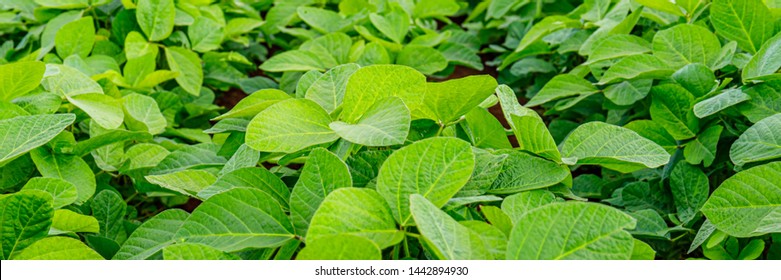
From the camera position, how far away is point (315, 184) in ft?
2.79

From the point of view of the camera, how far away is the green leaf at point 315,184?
0.84 meters

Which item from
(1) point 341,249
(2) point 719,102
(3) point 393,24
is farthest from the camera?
Answer: (3) point 393,24

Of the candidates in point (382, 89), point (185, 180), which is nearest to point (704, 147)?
point (382, 89)

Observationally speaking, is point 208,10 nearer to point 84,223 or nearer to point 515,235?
point 84,223

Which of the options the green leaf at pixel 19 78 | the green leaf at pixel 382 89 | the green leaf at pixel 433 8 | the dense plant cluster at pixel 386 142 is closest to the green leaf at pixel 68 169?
the dense plant cluster at pixel 386 142

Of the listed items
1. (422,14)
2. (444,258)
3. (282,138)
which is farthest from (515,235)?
(422,14)

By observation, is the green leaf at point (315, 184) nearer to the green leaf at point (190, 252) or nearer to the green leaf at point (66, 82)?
the green leaf at point (190, 252)

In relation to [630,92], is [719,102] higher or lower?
higher

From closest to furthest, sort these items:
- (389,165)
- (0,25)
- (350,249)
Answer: (350,249)
(389,165)
(0,25)

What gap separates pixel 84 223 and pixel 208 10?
3.88 feet

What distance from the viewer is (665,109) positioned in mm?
1332

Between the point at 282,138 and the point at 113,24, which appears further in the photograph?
the point at 113,24

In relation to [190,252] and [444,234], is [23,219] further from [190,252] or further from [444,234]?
[444,234]

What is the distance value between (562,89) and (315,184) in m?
0.90
